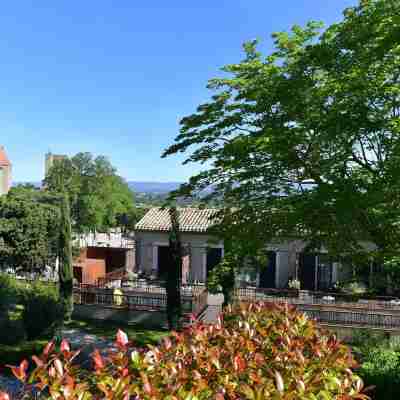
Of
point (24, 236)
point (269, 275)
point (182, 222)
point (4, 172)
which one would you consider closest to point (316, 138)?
point (269, 275)

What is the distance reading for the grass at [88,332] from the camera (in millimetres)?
12875

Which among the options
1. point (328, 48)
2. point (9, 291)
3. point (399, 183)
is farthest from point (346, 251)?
point (9, 291)

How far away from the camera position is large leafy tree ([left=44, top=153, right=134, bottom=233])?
183 ft

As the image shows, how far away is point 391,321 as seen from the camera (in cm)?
1662

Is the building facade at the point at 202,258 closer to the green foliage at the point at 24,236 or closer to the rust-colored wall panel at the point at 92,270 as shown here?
the rust-colored wall panel at the point at 92,270

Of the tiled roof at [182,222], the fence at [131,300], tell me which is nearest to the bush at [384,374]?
the fence at [131,300]

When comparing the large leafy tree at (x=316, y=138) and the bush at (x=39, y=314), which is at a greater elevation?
the large leafy tree at (x=316, y=138)

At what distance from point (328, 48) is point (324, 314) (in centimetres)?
1224

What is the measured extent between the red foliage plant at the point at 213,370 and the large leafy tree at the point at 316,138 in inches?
129

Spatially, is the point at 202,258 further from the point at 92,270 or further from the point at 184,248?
the point at 92,270

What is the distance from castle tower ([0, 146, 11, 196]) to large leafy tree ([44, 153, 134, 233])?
231 inches

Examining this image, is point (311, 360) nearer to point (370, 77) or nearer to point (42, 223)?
point (370, 77)

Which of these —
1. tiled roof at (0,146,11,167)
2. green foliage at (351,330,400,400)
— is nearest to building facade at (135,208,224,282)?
green foliage at (351,330,400,400)

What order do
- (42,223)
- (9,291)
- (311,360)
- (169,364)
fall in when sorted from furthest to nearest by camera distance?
(42,223)
(9,291)
(311,360)
(169,364)
